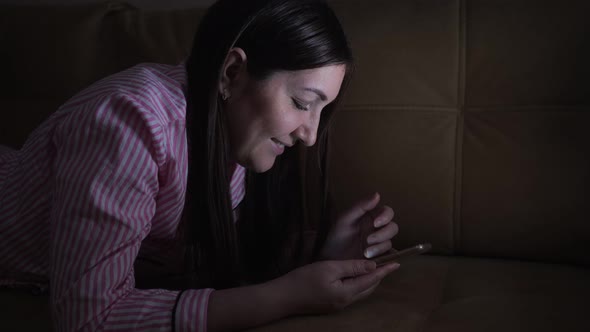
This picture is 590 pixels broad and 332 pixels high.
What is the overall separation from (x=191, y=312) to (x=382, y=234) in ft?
1.23

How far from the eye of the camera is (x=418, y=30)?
1.13m

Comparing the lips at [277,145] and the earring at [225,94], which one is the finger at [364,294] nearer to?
the lips at [277,145]

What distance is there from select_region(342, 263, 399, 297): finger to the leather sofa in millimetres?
119

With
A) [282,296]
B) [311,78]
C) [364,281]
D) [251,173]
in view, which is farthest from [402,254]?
[251,173]

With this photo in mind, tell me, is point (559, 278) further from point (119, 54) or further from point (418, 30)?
point (119, 54)

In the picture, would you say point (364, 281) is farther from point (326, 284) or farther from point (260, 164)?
point (260, 164)

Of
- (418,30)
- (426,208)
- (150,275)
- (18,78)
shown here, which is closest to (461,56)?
(418,30)

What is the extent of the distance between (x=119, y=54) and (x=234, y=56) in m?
0.61

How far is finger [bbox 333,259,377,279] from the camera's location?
2.67 feet

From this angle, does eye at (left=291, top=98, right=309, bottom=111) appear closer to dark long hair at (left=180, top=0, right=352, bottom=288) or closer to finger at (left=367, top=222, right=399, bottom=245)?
dark long hair at (left=180, top=0, right=352, bottom=288)

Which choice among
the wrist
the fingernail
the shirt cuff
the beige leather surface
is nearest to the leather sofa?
the beige leather surface

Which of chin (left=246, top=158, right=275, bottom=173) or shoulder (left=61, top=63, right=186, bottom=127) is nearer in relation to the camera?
shoulder (left=61, top=63, right=186, bottom=127)

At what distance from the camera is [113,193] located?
73 cm

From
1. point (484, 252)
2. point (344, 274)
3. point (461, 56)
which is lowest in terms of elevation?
point (484, 252)
